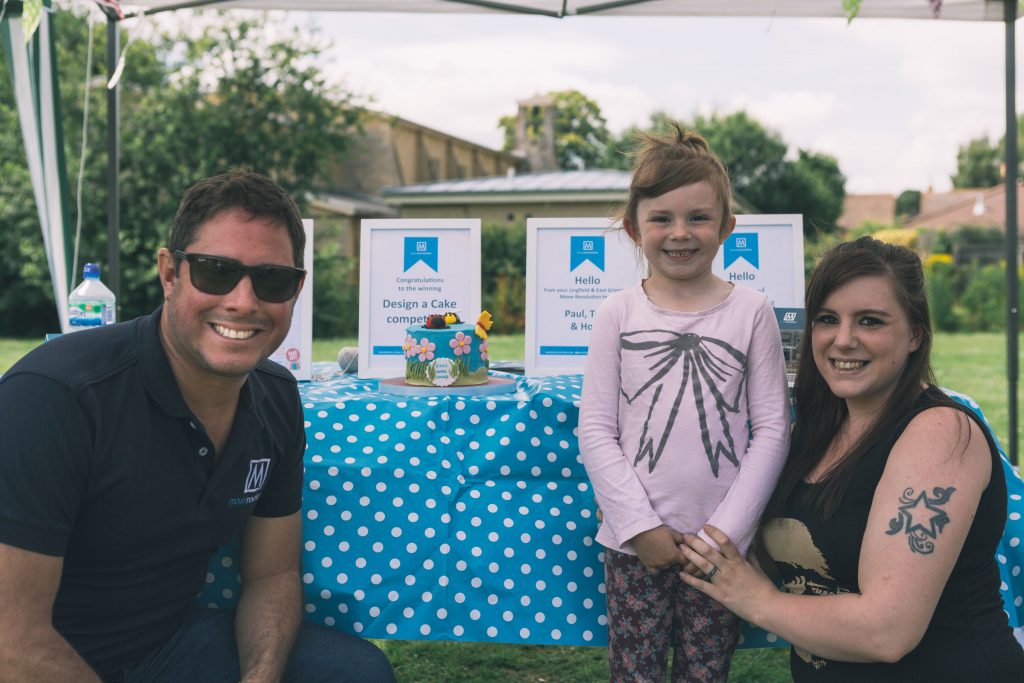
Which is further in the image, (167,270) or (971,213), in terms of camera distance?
(971,213)

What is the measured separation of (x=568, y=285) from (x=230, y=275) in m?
1.26

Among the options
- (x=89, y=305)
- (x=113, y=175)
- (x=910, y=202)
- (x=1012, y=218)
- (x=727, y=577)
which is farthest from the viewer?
(x=910, y=202)

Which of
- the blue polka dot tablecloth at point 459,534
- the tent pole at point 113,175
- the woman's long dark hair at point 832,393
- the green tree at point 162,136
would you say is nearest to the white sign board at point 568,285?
the blue polka dot tablecloth at point 459,534

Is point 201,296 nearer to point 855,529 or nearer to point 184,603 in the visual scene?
point 184,603

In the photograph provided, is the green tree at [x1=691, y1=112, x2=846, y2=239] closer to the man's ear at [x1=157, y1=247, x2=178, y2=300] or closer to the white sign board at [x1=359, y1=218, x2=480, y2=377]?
the white sign board at [x1=359, y1=218, x2=480, y2=377]

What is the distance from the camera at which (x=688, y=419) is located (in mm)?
1932

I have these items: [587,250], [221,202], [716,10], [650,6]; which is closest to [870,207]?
[716,10]

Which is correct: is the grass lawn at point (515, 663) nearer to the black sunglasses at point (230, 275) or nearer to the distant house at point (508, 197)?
the black sunglasses at point (230, 275)

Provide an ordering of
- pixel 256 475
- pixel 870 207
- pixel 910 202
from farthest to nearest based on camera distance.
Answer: pixel 870 207 < pixel 910 202 < pixel 256 475

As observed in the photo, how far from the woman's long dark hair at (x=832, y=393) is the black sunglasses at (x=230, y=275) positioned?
1083mm

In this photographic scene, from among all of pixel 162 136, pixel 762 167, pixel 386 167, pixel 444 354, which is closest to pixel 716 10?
pixel 444 354

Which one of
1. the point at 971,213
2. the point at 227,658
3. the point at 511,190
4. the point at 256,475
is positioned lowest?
the point at 227,658

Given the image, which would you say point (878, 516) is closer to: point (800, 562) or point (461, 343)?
point (800, 562)

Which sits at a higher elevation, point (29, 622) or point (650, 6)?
point (650, 6)
